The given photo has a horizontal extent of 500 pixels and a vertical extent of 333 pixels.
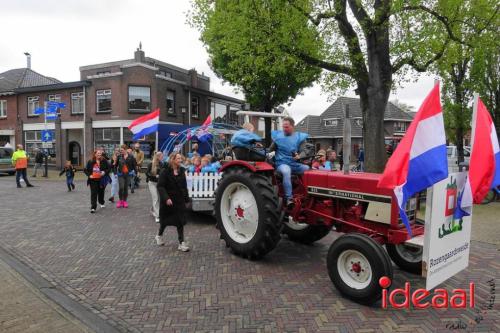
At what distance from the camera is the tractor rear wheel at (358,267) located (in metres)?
3.96

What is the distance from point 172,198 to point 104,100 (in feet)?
67.3

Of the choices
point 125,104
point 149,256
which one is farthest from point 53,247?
point 125,104

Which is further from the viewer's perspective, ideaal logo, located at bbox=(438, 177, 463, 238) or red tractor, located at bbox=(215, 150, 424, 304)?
red tractor, located at bbox=(215, 150, 424, 304)

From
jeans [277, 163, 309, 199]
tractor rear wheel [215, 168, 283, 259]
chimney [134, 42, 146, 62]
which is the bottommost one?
tractor rear wheel [215, 168, 283, 259]

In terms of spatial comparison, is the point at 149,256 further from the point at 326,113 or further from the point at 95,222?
the point at 326,113

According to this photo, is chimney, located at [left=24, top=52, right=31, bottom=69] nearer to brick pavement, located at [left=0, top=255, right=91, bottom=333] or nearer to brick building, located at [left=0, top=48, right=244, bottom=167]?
brick building, located at [left=0, top=48, right=244, bottom=167]

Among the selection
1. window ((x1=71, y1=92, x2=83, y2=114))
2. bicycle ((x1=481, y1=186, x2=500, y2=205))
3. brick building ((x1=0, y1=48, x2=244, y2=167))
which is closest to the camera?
bicycle ((x1=481, y1=186, x2=500, y2=205))

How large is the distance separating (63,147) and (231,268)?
24.7 meters

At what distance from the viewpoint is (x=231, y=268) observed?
5359 mm

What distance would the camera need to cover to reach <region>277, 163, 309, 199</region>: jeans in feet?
17.7

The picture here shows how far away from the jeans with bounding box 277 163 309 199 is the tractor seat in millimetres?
426

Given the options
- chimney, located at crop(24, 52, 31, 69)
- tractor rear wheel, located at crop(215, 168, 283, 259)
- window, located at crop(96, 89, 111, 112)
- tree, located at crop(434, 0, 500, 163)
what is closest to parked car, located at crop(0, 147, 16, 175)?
window, located at crop(96, 89, 111, 112)

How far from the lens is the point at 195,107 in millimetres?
28875

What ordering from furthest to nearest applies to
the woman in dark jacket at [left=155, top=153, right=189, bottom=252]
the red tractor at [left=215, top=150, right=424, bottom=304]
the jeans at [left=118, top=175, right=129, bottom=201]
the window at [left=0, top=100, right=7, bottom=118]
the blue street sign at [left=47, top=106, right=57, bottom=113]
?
the window at [left=0, top=100, right=7, bottom=118] → the blue street sign at [left=47, top=106, right=57, bottom=113] → the jeans at [left=118, top=175, right=129, bottom=201] → the woman in dark jacket at [left=155, top=153, right=189, bottom=252] → the red tractor at [left=215, top=150, right=424, bottom=304]
